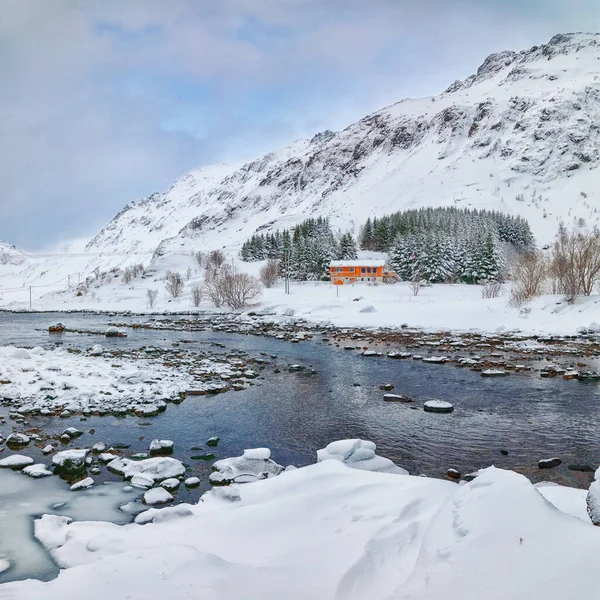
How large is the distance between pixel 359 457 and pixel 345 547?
3.31 m

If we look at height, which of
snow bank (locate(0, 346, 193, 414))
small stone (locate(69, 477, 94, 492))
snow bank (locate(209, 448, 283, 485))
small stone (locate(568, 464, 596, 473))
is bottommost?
small stone (locate(568, 464, 596, 473))

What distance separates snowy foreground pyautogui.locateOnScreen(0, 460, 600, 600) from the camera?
368 cm

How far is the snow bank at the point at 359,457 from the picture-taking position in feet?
26.5

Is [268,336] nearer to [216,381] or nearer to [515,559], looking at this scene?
[216,381]

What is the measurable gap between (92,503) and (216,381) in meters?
9.14

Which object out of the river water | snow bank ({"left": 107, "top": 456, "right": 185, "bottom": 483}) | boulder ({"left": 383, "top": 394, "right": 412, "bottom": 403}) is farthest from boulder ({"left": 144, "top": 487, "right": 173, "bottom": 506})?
boulder ({"left": 383, "top": 394, "right": 412, "bottom": 403})

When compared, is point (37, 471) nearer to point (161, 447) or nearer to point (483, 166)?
point (161, 447)

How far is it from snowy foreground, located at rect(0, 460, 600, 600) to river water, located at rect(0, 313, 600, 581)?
1.87 meters

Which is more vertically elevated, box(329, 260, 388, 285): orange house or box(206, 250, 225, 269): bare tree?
box(206, 250, 225, 269): bare tree

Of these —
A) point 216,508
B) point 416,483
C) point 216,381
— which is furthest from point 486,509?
point 216,381

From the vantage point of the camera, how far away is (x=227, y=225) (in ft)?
612

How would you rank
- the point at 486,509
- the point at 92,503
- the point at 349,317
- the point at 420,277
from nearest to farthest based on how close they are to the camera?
1. the point at 486,509
2. the point at 92,503
3. the point at 349,317
4. the point at 420,277

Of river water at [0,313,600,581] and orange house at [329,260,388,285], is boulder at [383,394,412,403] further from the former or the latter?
orange house at [329,260,388,285]

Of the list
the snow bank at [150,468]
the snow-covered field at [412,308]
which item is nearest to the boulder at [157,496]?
the snow bank at [150,468]
